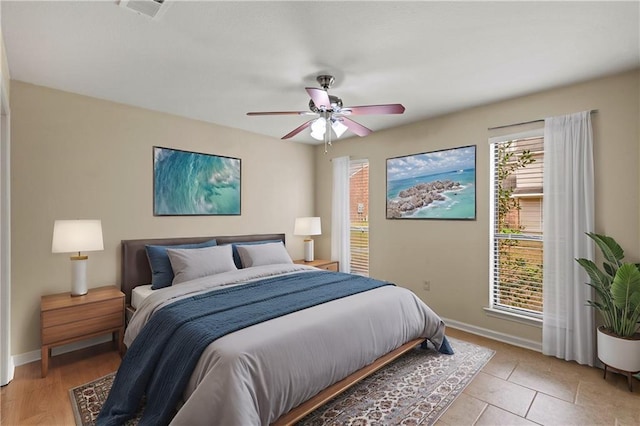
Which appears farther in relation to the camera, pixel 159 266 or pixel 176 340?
pixel 159 266

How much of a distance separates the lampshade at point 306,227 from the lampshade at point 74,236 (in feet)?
8.44

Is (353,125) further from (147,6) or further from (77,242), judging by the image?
(77,242)

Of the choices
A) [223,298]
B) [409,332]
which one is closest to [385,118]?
[409,332]

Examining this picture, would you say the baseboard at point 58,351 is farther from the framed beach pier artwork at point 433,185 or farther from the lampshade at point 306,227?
the framed beach pier artwork at point 433,185

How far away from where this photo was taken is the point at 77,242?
2812 mm

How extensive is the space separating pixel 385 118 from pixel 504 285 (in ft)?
7.88

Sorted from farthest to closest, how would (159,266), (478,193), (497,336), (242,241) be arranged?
(242,241), (478,193), (497,336), (159,266)

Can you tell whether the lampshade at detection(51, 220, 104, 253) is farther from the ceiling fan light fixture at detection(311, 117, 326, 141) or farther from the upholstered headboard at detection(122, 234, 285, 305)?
the ceiling fan light fixture at detection(311, 117, 326, 141)

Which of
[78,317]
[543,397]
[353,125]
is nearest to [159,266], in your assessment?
[78,317]

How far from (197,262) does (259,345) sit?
1.81 m

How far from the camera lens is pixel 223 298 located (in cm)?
261

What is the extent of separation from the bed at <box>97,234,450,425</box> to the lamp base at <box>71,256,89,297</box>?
1.57 ft

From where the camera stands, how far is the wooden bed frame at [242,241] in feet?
6.49

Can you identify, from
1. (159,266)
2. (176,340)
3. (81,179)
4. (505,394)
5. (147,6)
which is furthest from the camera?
(159,266)
